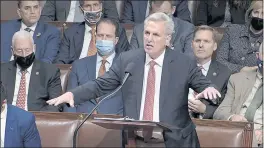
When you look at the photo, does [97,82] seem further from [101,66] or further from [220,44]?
[220,44]

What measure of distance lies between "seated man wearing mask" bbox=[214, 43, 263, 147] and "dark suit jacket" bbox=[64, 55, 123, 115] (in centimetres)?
65

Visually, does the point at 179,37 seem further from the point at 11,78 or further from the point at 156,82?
the point at 156,82

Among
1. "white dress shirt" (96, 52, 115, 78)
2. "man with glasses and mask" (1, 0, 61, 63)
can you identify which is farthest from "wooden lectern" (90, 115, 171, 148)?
"man with glasses and mask" (1, 0, 61, 63)

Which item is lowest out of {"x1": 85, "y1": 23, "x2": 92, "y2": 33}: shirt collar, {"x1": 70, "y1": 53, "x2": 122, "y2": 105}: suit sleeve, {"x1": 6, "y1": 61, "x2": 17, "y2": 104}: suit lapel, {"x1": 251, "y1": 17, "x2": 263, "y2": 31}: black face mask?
Answer: {"x1": 6, "y1": 61, "x2": 17, "y2": 104}: suit lapel

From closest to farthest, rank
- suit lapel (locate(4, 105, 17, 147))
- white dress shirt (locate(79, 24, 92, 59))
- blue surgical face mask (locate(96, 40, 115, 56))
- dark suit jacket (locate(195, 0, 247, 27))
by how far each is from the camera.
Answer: suit lapel (locate(4, 105, 17, 147)) < blue surgical face mask (locate(96, 40, 115, 56)) < white dress shirt (locate(79, 24, 92, 59)) < dark suit jacket (locate(195, 0, 247, 27))

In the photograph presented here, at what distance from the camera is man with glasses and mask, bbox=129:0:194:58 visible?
4.60m

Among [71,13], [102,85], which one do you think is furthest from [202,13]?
[102,85]

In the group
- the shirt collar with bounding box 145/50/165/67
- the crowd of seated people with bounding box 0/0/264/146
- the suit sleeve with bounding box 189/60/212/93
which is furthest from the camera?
the crowd of seated people with bounding box 0/0/264/146

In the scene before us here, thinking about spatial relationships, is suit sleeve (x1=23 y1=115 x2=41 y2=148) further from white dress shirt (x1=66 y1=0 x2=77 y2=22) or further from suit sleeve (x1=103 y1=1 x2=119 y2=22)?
white dress shirt (x1=66 y1=0 x2=77 y2=22)

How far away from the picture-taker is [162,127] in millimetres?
2652

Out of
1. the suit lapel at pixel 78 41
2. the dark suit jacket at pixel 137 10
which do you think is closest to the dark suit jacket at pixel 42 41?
the suit lapel at pixel 78 41

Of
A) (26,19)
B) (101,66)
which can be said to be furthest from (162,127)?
(26,19)

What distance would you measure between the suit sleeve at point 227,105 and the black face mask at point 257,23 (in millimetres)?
614

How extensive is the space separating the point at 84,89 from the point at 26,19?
1989mm
